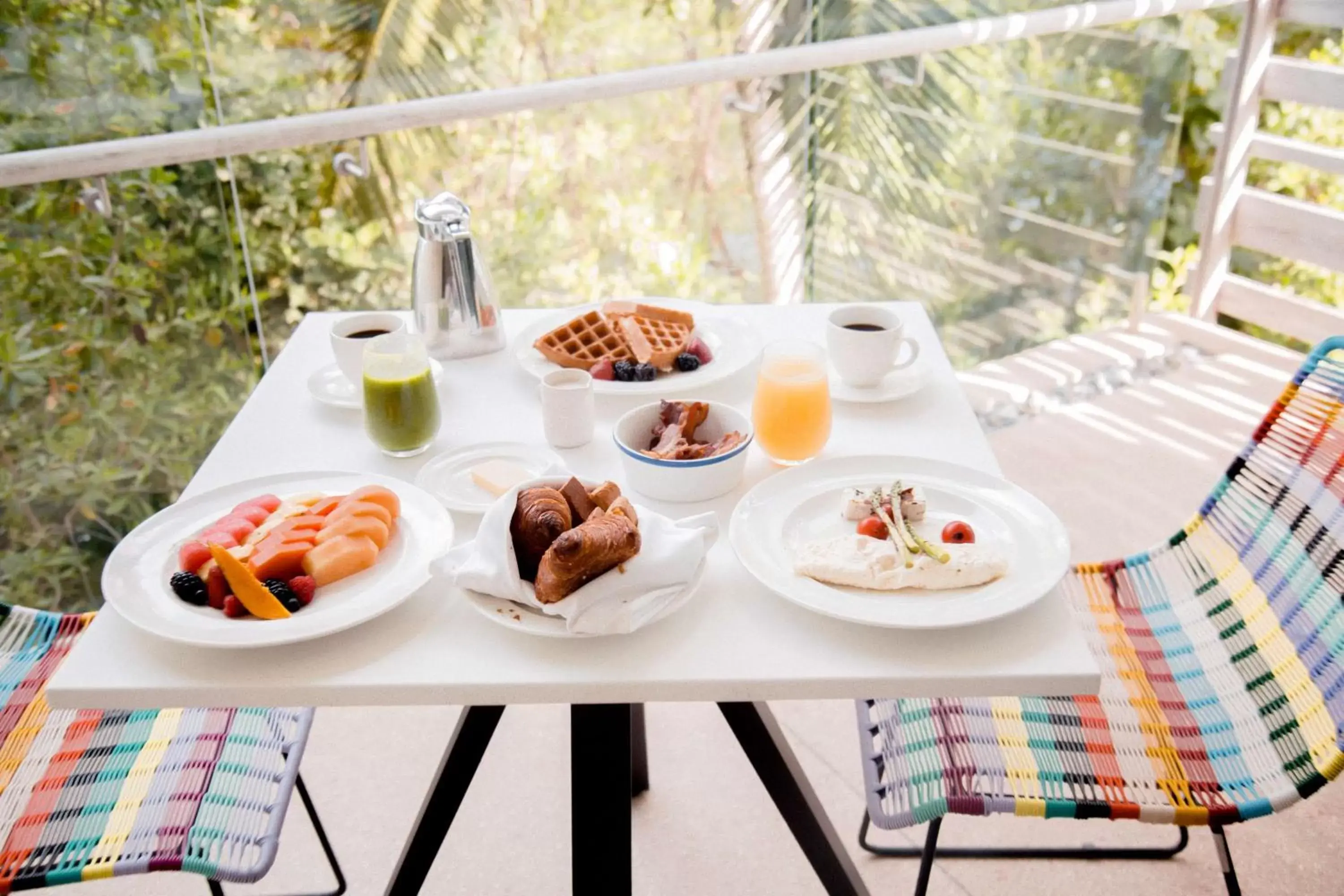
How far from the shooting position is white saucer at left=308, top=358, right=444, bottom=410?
1.48 metres

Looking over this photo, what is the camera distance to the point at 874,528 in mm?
1161

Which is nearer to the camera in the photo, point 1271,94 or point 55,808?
point 55,808

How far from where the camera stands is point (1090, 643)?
154cm

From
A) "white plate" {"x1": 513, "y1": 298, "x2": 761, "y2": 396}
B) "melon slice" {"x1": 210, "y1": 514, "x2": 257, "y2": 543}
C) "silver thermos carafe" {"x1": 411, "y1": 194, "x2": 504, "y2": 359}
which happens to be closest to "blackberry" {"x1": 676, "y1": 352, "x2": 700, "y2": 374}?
"white plate" {"x1": 513, "y1": 298, "x2": 761, "y2": 396}

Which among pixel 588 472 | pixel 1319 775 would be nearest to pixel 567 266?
pixel 588 472

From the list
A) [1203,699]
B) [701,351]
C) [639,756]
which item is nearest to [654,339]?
[701,351]

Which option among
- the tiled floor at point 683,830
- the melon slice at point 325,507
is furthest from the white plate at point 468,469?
the tiled floor at point 683,830

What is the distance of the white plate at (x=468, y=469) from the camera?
48.9 inches

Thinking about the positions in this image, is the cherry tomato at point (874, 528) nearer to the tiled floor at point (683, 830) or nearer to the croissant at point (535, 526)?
the croissant at point (535, 526)

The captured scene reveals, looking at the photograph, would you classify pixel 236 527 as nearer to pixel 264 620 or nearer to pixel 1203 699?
pixel 264 620

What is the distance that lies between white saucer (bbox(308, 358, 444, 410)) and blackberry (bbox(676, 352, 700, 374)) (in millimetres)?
322

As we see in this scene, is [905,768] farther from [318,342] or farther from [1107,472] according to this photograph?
[1107,472]

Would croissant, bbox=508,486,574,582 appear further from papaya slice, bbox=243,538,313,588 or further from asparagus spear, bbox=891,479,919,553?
asparagus spear, bbox=891,479,919,553

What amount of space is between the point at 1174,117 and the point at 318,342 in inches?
103
